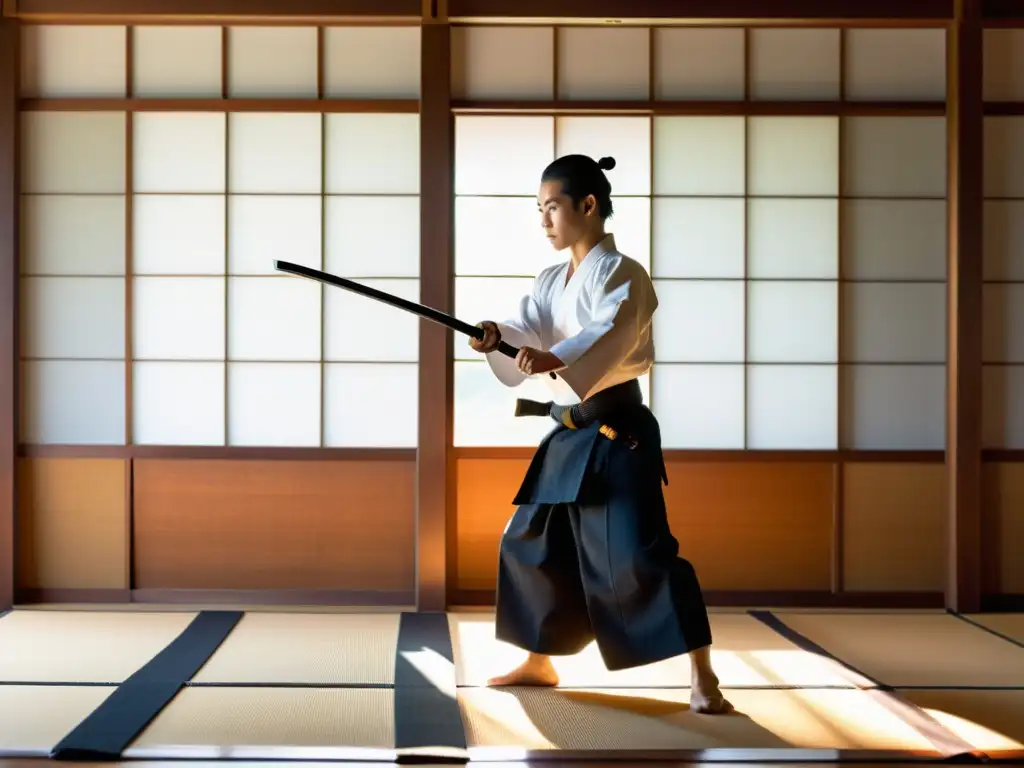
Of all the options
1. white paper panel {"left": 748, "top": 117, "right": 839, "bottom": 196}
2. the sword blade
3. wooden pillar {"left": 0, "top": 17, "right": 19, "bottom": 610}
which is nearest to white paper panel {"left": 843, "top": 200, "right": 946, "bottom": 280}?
white paper panel {"left": 748, "top": 117, "right": 839, "bottom": 196}

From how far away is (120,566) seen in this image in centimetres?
420

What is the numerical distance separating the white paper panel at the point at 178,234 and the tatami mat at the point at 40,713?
6.17ft

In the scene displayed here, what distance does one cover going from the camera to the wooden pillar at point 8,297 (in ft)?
13.5

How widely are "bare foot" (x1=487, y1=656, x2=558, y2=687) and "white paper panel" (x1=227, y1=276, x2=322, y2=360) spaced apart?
1.76 meters

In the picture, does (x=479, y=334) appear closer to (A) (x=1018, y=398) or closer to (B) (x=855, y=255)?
(B) (x=855, y=255)

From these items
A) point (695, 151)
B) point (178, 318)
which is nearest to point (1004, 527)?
point (695, 151)

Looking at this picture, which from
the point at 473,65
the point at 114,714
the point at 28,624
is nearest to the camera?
the point at 114,714

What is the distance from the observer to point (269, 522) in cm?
421

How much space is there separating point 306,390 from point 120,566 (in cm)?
104

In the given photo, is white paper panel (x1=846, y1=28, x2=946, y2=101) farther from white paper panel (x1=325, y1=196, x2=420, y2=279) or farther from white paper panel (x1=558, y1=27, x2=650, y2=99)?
white paper panel (x1=325, y1=196, x2=420, y2=279)

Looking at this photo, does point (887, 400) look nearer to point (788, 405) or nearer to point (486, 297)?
point (788, 405)

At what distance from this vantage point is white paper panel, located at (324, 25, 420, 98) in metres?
4.19

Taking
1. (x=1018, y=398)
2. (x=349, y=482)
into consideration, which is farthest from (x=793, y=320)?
(x=349, y=482)

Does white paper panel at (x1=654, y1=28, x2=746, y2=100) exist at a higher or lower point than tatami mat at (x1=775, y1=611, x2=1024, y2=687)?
higher
